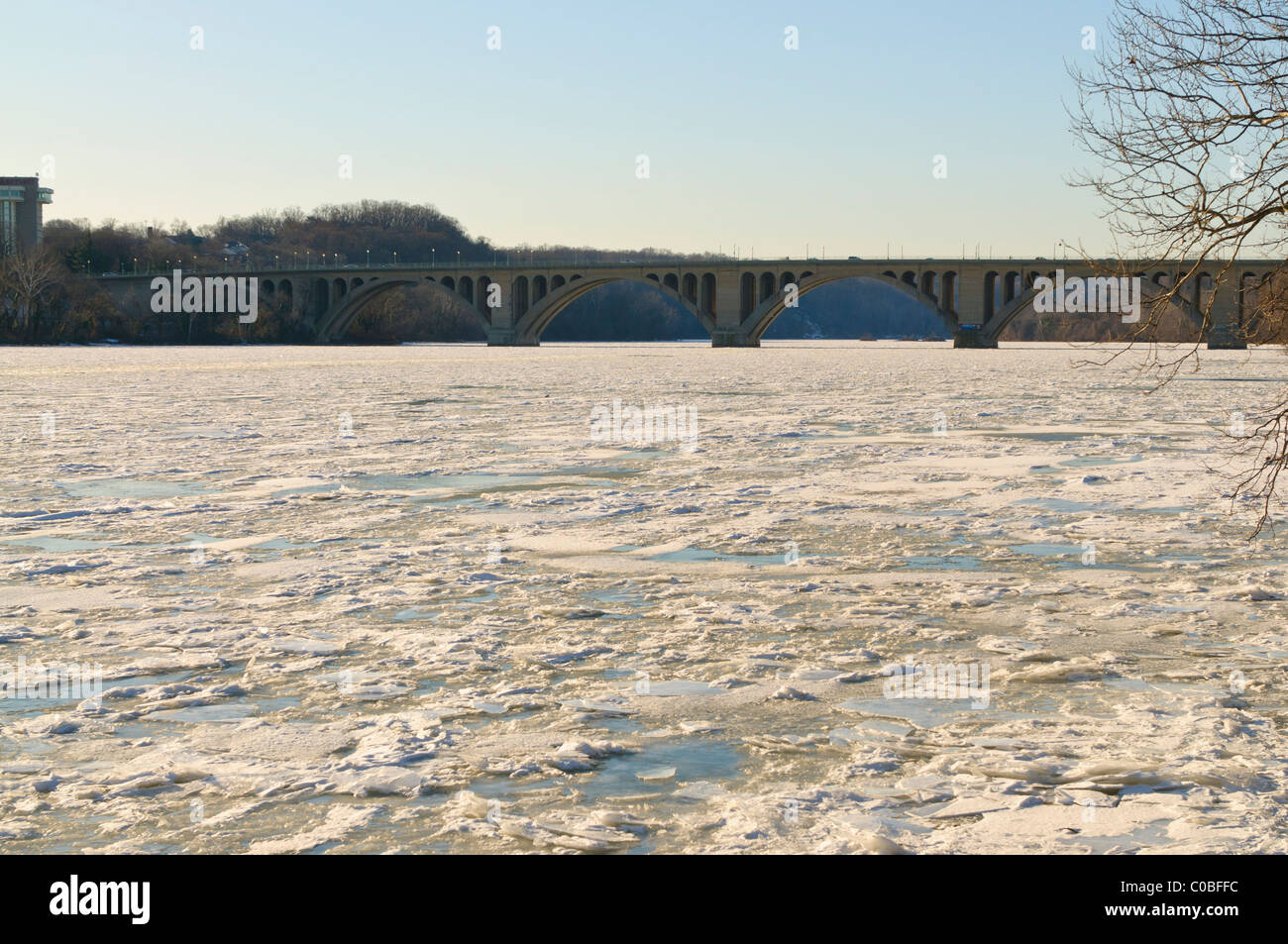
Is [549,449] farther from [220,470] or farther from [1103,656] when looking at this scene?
[1103,656]

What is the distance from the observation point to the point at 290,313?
120 m

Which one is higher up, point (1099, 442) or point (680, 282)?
point (680, 282)

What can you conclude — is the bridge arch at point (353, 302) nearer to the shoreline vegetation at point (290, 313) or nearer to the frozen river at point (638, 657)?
the shoreline vegetation at point (290, 313)

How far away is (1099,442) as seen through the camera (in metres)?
17.8

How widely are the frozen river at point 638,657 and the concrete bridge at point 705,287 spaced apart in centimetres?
7879

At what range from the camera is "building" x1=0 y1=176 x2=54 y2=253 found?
154 m

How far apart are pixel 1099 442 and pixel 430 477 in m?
9.44

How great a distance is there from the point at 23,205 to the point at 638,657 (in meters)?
171

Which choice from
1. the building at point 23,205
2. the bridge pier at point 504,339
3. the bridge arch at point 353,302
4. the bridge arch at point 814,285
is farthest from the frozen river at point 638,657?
the building at point 23,205

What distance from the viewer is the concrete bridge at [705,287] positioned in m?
95.9

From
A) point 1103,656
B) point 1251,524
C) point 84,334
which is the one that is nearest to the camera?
point 1103,656

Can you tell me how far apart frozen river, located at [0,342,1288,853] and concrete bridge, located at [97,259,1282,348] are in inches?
3102
